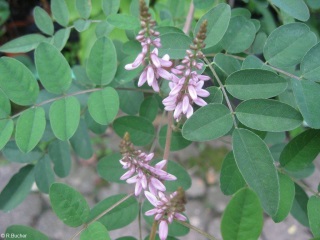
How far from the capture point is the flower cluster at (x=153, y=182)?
80 centimetres

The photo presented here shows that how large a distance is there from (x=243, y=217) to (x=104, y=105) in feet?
1.72

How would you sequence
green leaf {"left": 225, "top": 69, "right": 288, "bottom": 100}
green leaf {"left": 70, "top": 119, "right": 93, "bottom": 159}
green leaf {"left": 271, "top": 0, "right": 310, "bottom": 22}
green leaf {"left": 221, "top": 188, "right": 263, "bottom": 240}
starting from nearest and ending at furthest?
green leaf {"left": 221, "top": 188, "right": 263, "bottom": 240}, green leaf {"left": 225, "top": 69, "right": 288, "bottom": 100}, green leaf {"left": 271, "top": 0, "right": 310, "bottom": 22}, green leaf {"left": 70, "top": 119, "right": 93, "bottom": 159}

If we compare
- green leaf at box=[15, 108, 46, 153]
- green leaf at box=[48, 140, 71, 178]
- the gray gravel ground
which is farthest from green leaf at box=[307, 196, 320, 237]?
the gray gravel ground

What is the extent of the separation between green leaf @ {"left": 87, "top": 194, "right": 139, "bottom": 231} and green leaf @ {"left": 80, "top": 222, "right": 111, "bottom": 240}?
3.6 inches

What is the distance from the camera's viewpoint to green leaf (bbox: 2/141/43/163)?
1340 millimetres

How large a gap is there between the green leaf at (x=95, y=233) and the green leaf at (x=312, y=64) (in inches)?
24.4

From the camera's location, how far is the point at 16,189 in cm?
132

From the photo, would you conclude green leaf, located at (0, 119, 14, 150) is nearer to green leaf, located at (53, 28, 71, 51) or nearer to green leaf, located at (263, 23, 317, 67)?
green leaf, located at (53, 28, 71, 51)

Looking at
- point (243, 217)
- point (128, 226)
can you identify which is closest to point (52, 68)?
point (243, 217)

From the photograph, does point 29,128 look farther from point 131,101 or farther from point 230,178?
point 230,178

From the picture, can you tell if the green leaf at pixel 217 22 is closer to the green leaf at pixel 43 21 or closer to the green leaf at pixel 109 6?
the green leaf at pixel 109 6

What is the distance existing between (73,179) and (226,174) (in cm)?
192

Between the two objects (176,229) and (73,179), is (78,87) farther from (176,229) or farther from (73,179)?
(73,179)

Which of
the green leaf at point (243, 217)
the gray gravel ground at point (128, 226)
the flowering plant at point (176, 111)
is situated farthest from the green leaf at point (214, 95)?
the gray gravel ground at point (128, 226)
